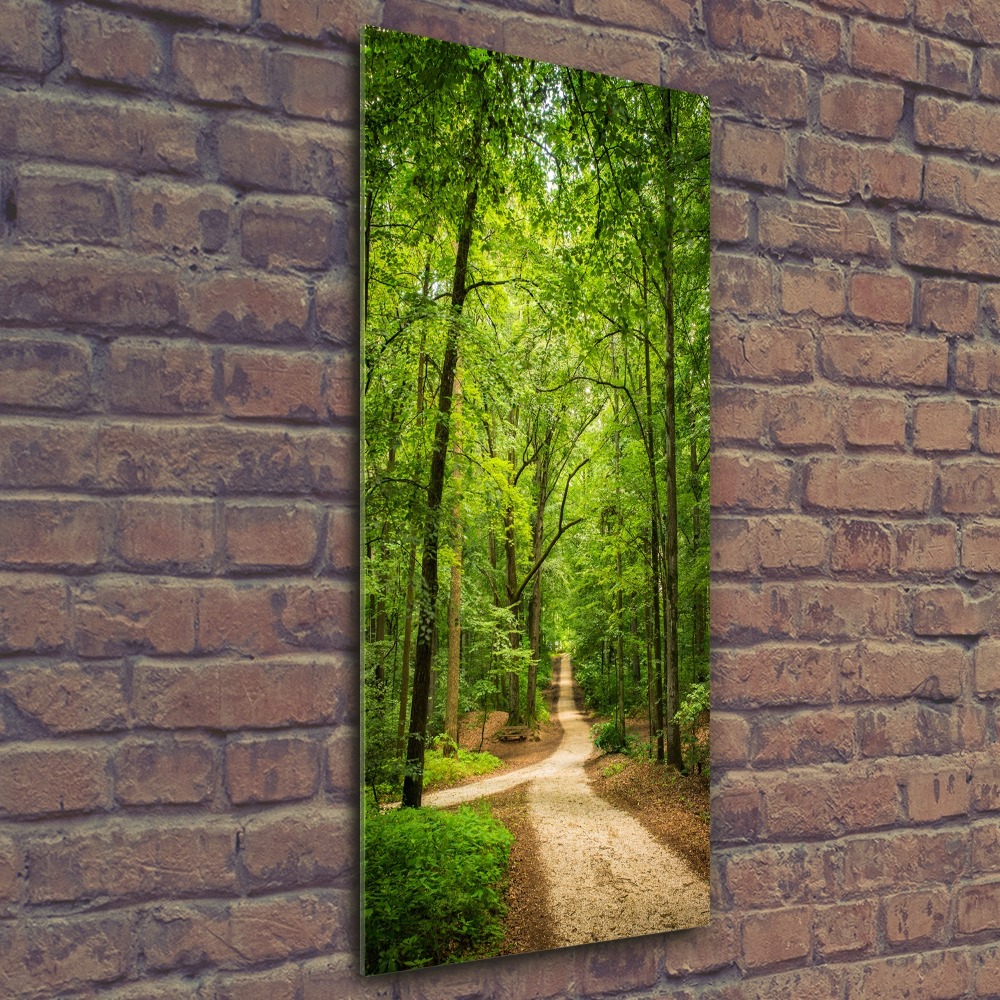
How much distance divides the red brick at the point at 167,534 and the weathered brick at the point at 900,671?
1.10 m

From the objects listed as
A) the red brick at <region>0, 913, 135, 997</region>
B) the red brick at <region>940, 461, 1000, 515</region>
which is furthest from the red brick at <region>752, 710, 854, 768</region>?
the red brick at <region>0, 913, 135, 997</region>

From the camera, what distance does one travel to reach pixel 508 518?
1301 mm

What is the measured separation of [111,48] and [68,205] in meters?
0.23

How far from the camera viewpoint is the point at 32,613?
3.48ft

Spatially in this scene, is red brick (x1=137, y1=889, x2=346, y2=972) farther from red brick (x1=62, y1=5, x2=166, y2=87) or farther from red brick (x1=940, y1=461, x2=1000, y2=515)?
red brick (x1=940, y1=461, x2=1000, y2=515)

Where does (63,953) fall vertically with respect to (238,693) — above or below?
below

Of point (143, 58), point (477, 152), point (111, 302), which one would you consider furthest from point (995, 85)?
point (111, 302)

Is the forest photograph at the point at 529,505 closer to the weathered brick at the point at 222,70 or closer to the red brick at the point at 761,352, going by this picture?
the red brick at the point at 761,352

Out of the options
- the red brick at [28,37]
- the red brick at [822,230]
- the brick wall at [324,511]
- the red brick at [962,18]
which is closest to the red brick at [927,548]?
the brick wall at [324,511]

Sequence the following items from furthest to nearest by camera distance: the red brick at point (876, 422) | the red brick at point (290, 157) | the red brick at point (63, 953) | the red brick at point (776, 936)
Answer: the red brick at point (876, 422) < the red brick at point (776, 936) < the red brick at point (290, 157) < the red brick at point (63, 953)

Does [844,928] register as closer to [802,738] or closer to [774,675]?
[802,738]

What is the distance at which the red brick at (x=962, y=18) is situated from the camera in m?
1.55

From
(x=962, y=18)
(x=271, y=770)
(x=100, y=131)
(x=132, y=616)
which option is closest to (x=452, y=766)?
(x=271, y=770)

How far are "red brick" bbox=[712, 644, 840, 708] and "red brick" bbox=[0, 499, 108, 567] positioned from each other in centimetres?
99
